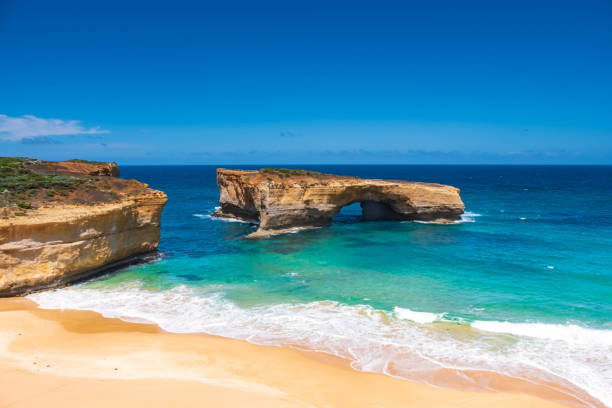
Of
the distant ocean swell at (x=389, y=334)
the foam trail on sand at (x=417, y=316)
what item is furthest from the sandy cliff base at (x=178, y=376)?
the foam trail on sand at (x=417, y=316)

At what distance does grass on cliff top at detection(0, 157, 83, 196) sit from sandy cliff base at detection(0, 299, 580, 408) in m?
9.86

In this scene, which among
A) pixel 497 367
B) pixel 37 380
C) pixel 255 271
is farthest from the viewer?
pixel 255 271

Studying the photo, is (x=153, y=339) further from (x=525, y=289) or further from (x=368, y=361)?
(x=525, y=289)

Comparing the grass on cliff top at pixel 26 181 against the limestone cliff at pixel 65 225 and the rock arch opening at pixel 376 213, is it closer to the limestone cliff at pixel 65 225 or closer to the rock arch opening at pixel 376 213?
the limestone cliff at pixel 65 225

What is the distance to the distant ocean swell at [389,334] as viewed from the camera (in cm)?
1240

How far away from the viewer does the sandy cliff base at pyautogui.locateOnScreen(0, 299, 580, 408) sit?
1012 centimetres

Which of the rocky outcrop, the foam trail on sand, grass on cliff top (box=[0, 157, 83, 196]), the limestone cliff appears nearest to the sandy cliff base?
the limestone cliff

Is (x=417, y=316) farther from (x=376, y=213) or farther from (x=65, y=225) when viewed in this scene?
(x=376, y=213)

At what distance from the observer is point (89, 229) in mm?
20078

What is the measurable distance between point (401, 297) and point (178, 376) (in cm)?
1108

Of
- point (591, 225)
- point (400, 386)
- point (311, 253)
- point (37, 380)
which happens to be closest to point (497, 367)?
point (400, 386)

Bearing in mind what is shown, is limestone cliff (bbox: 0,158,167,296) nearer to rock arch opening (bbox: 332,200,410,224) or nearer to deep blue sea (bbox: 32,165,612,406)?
deep blue sea (bbox: 32,165,612,406)

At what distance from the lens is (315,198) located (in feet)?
120

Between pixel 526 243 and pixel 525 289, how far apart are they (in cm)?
1232
